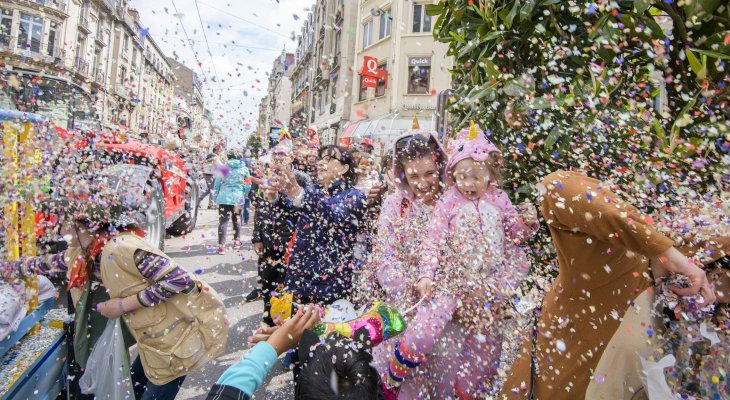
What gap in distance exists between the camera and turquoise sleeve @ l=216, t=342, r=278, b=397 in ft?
4.37

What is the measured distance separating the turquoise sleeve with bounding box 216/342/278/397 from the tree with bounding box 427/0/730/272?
128 centimetres

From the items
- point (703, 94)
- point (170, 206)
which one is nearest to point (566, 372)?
point (703, 94)

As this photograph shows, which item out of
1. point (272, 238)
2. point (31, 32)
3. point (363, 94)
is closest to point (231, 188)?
point (272, 238)

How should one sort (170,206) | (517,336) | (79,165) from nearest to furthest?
1. (517,336)
2. (79,165)
3. (170,206)

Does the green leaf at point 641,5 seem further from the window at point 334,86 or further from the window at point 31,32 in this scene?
the window at point 334,86

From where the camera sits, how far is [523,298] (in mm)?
2307

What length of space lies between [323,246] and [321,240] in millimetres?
42

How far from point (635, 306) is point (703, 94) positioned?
766 mm

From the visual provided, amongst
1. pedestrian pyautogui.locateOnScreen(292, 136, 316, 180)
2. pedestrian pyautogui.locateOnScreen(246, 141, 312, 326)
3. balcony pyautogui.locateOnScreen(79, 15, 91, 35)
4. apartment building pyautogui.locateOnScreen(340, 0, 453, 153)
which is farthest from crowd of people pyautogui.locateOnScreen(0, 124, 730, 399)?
balcony pyautogui.locateOnScreen(79, 15, 91, 35)

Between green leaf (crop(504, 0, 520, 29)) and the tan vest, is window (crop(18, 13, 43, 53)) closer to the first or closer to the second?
the tan vest

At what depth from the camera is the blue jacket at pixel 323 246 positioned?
267 centimetres

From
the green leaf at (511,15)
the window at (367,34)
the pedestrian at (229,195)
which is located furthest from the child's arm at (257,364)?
the window at (367,34)

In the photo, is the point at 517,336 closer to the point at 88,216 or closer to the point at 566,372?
the point at 566,372

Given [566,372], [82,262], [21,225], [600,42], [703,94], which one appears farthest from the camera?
[21,225]
